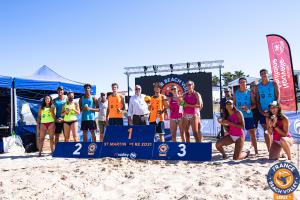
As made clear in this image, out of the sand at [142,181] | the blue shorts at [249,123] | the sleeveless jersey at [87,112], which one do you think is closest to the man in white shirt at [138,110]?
the sleeveless jersey at [87,112]

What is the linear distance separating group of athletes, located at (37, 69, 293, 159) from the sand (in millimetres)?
587

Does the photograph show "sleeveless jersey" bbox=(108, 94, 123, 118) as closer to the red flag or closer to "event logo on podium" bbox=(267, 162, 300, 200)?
the red flag

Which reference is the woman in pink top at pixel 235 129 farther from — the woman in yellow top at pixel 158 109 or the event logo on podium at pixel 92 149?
the event logo on podium at pixel 92 149

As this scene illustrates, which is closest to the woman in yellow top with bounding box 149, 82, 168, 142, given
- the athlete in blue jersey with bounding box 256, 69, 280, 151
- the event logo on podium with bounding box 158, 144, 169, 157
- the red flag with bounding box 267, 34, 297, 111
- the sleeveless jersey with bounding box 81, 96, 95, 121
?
the event logo on podium with bounding box 158, 144, 169, 157

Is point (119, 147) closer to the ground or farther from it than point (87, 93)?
closer to the ground

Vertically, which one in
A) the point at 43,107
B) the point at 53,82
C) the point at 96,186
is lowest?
the point at 96,186

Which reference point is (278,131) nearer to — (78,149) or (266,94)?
(266,94)

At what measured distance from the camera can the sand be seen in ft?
11.4

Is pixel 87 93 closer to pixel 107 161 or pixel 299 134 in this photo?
pixel 107 161

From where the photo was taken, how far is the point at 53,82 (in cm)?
893

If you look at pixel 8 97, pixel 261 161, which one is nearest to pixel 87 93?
pixel 261 161

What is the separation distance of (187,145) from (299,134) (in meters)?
5.71

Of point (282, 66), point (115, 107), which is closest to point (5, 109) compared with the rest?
point (115, 107)

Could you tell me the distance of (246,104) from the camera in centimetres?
595
